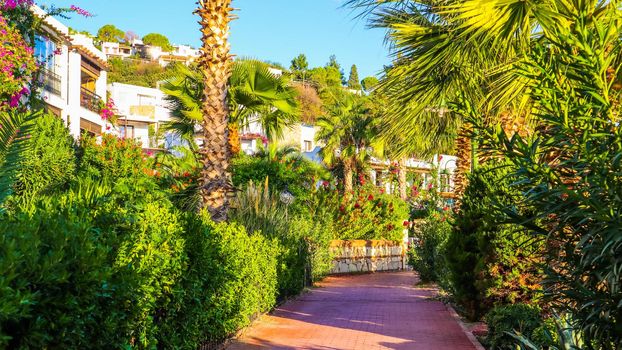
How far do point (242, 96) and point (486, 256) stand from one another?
10.9 m

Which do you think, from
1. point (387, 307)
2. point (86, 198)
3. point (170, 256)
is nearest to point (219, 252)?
point (170, 256)

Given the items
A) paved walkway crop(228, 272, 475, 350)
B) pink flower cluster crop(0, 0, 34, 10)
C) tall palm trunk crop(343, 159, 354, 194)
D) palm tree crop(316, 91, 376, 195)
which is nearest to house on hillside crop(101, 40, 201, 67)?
palm tree crop(316, 91, 376, 195)

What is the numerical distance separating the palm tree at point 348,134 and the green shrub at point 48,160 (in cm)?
2530

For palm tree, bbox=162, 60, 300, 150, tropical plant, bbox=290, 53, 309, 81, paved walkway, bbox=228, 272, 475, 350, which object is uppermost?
tropical plant, bbox=290, 53, 309, 81

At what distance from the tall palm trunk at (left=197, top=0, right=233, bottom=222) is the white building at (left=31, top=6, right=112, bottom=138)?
36.8ft

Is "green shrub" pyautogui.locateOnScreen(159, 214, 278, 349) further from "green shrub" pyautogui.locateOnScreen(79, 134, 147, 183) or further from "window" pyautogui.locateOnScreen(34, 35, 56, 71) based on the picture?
"window" pyautogui.locateOnScreen(34, 35, 56, 71)

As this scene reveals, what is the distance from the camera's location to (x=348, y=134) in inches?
1596

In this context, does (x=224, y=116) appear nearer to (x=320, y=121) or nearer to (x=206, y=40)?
(x=206, y=40)

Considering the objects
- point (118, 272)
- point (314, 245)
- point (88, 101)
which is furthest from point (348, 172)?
point (118, 272)

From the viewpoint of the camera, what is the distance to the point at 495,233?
1210 cm

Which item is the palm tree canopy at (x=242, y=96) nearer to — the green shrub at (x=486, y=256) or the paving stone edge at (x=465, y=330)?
the paving stone edge at (x=465, y=330)

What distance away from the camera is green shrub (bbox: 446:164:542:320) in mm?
11656

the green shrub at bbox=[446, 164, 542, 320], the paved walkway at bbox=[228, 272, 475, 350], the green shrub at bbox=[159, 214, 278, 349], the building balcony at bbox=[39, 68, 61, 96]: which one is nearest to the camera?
the green shrub at bbox=[159, 214, 278, 349]

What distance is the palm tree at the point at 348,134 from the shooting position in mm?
39844
